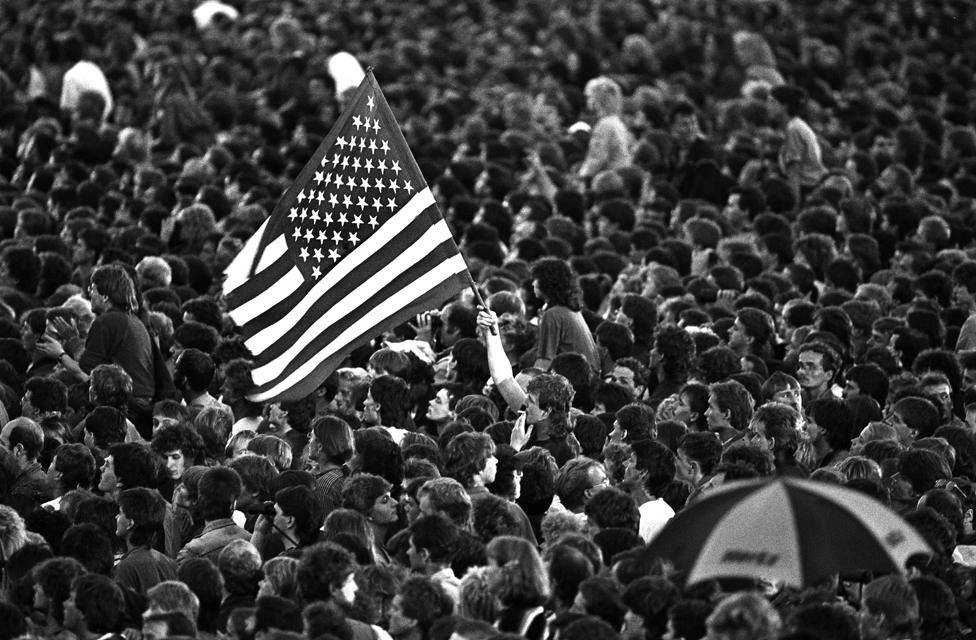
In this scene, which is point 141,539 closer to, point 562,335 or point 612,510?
point 612,510

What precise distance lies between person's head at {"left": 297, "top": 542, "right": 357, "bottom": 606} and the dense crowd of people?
13 millimetres

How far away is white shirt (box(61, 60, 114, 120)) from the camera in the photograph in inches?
1019

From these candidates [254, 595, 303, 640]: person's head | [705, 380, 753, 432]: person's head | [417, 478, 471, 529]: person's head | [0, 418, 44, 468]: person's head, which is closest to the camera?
[254, 595, 303, 640]: person's head

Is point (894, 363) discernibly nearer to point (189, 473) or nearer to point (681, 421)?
point (681, 421)

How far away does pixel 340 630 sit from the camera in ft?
31.1

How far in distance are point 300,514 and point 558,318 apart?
4.29 m

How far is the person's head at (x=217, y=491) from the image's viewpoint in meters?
11.6

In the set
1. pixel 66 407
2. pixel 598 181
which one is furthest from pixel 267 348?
pixel 598 181

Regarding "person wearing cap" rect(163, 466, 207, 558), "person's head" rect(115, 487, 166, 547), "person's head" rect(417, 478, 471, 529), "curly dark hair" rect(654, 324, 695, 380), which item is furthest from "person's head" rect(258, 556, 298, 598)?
"curly dark hair" rect(654, 324, 695, 380)

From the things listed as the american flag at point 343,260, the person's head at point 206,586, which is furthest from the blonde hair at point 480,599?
the american flag at point 343,260

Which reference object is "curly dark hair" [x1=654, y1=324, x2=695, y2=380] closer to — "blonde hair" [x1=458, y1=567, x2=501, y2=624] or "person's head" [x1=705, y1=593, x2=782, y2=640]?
"blonde hair" [x1=458, y1=567, x2=501, y2=624]

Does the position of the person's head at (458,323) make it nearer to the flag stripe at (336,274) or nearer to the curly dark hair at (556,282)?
the curly dark hair at (556,282)

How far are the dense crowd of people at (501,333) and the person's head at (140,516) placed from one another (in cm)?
2

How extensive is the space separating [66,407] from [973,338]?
7.16 metres
